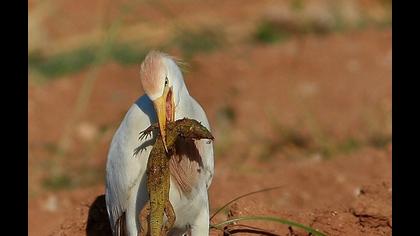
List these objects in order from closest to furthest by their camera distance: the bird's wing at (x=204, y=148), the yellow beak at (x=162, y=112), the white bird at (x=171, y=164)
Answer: the yellow beak at (x=162, y=112) < the white bird at (x=171, y=164) < the bird's wing at (x=204, y=148)

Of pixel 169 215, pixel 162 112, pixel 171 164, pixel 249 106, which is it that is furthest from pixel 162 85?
pixel 249 106

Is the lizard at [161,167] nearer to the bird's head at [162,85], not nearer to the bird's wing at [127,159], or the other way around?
the bird's head at [162,85]

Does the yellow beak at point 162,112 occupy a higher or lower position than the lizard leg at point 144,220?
higher

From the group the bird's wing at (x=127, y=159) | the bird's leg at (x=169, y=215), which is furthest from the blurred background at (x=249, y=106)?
the bird's leg at (x=169, y=215)

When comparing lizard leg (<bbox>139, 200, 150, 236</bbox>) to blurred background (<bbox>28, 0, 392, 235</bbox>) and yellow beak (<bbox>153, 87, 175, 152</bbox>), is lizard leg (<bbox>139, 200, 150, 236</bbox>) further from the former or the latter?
blurred background (<bbox>28, 0, 392, 235</bbox>)

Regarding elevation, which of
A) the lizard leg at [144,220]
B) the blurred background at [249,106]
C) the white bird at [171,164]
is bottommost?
the lizard leg at [144,220]

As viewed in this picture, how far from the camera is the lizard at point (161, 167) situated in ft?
17.7

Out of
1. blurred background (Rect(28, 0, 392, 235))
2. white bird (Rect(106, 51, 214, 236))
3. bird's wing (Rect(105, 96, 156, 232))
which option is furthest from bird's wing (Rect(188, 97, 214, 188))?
blurred background (Rect(28, 0, 392, 235))

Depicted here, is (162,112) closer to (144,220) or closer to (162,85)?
(162,85)

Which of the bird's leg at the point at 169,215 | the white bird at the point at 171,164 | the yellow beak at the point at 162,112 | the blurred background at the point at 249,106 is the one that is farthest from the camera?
the blurred background at the point at 249,106

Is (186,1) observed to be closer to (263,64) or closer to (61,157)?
(263,64)

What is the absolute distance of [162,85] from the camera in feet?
18.1

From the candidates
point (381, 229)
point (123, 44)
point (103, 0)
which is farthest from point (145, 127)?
point (103, 0)

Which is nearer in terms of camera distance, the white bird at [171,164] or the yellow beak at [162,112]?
the yellow beak at [162,112]
